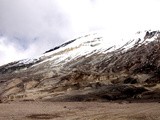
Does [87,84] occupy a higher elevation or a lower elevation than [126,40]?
lower

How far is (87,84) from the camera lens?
82.4 metres

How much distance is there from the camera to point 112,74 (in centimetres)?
9519

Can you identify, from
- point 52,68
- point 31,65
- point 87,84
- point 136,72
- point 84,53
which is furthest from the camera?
point 31,65

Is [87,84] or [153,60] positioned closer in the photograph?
[87,84]

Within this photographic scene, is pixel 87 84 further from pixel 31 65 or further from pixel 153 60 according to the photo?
pixel 31 65

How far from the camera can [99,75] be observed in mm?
93125

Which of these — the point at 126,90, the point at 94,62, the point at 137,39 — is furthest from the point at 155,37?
the point at 126,90

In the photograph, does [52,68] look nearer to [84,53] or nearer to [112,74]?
[84,53]

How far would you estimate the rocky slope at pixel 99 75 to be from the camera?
72.3 metres

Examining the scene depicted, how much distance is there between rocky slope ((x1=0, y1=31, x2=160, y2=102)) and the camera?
7234 centimetres

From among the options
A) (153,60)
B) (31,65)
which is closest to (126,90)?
(153,60)

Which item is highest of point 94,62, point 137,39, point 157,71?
point 137,39

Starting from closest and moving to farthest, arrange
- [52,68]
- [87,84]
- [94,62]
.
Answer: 1. [87,84]
2. [94,62]
3. [52,68]

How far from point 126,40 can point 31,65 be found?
125 feet
